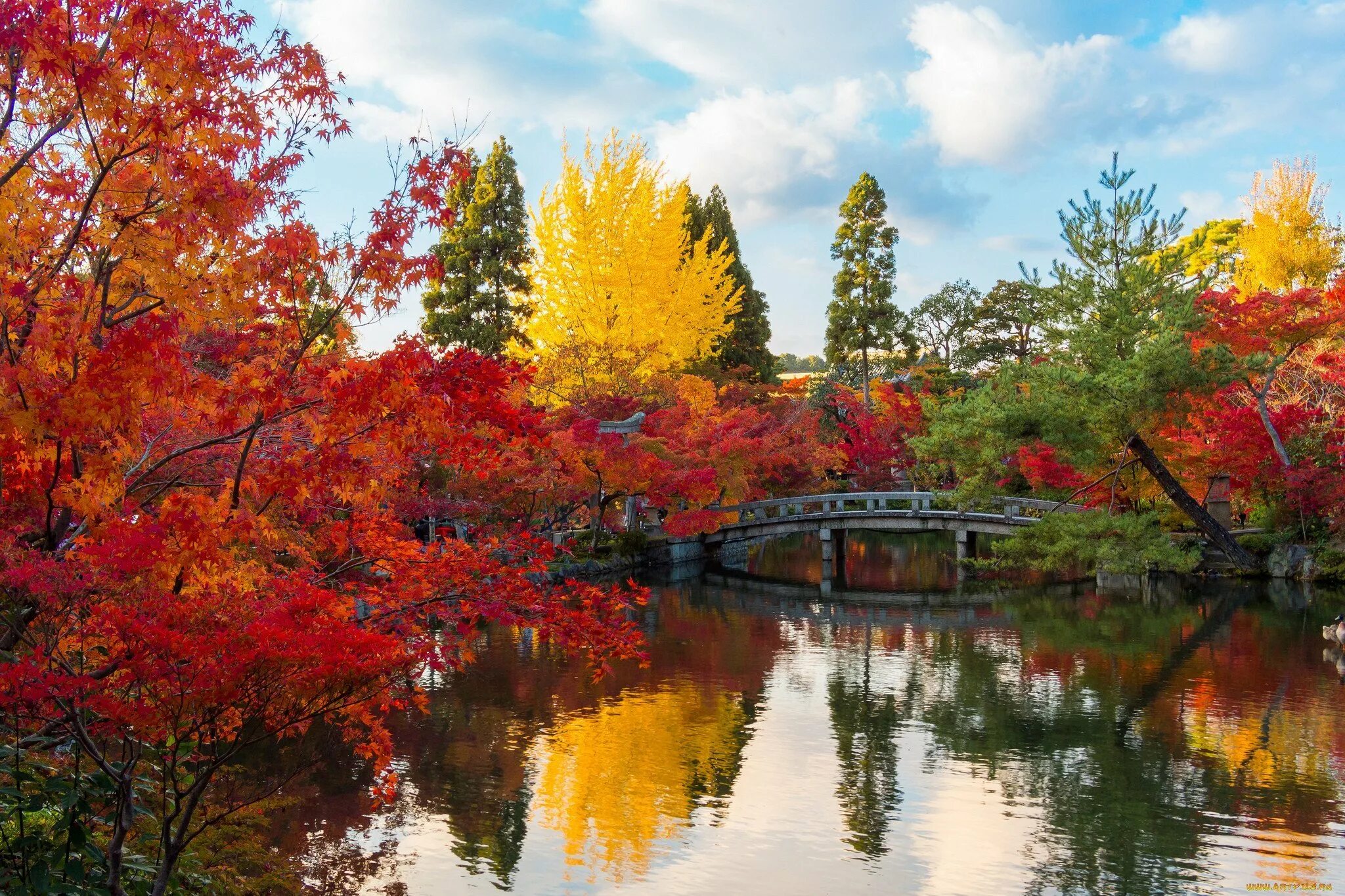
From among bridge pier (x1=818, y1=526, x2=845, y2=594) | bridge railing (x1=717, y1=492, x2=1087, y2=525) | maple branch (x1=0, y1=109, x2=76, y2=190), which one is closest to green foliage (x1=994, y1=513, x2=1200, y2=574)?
bridge railing (x1=717, y1=492, x2=1087, y2=525)

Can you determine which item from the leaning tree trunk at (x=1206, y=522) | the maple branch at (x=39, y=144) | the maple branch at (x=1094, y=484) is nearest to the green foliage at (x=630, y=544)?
the maple branch at (x=1094, y=484)

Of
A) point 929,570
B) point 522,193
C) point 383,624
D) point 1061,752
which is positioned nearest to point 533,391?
point 522,193

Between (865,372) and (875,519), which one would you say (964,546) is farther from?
(865,372)

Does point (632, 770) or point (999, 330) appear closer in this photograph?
point (632, 770)

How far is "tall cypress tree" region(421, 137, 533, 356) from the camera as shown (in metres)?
27.2

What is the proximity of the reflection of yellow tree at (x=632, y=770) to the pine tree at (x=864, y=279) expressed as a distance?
77.3ft

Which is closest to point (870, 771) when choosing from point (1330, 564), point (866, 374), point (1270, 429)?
point (1270, 429)

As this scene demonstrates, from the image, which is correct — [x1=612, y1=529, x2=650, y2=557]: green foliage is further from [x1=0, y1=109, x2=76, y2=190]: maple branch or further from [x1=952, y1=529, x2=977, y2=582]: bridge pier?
[x1=0, y1=109, x2=76, y2=190]: maple branch

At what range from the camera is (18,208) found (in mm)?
5191

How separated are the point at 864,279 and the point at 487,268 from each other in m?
13.5

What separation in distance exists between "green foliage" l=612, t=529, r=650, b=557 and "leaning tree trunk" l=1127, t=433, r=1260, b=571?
10.5 meters

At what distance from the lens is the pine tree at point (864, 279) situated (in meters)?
35.0

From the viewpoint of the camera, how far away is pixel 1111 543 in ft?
67.7

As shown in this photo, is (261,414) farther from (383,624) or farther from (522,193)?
(522,193)
